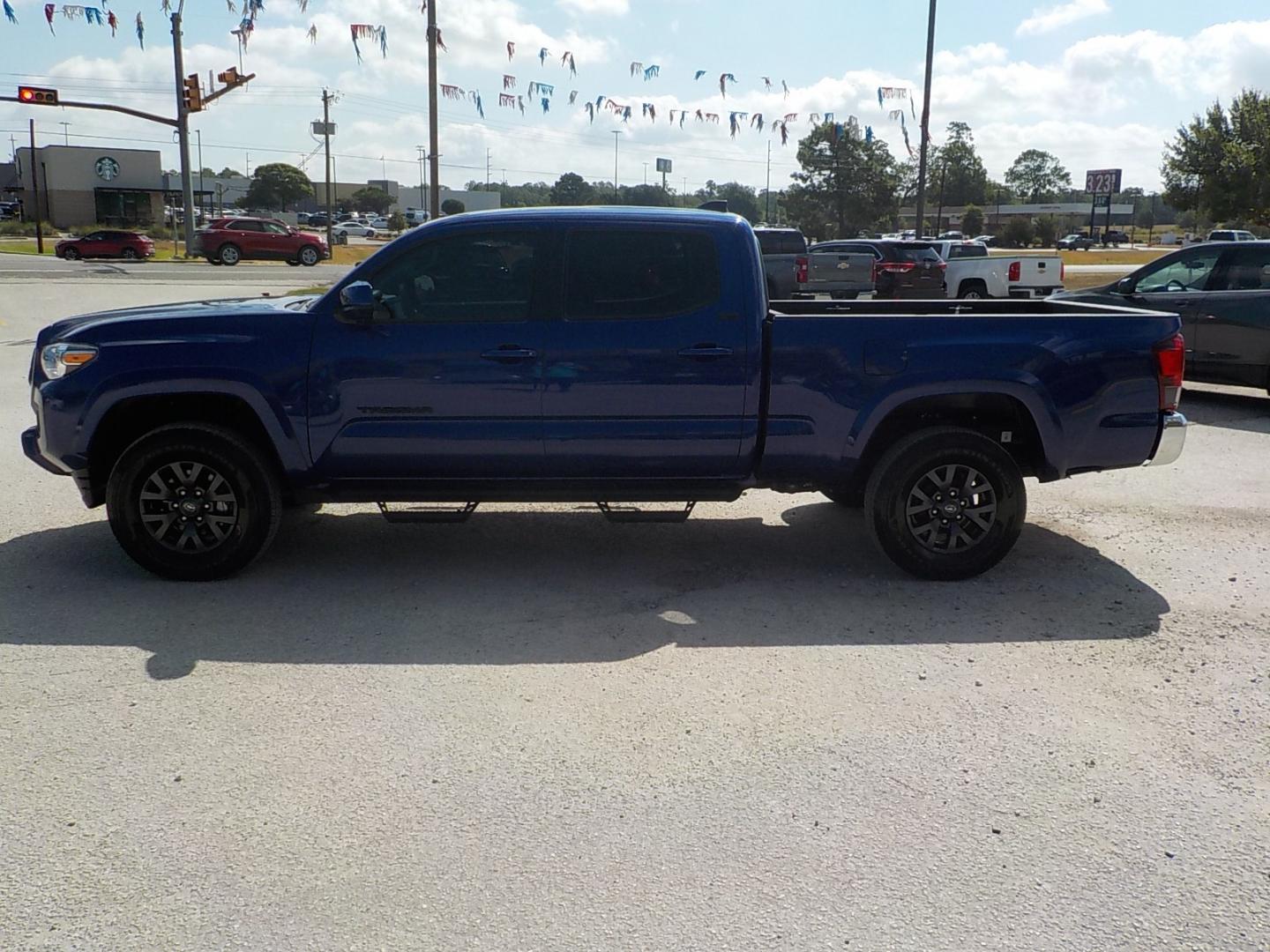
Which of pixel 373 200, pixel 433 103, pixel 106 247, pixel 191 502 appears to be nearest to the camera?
pixel 191 502

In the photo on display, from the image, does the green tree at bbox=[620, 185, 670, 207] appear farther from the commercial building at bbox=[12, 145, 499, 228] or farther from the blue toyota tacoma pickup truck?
the commercial building at bbox=[12, 145, 499, 228]

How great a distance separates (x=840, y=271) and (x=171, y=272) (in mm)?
22602

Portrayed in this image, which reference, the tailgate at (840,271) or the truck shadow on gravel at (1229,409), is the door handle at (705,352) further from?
the tailgate at (840,271)

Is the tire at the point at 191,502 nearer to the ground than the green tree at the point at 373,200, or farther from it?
nearer to the ground

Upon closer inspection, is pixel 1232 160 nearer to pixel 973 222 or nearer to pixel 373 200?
pixel 973 222

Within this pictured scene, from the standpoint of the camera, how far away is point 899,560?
6.24 metres

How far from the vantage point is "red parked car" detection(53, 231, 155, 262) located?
43688mm

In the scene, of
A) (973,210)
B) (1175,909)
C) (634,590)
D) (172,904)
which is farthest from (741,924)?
(973,210)

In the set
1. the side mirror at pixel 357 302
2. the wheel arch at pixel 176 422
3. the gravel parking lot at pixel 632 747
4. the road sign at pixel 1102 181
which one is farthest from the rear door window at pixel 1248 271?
the road sign at pixel 1102 181

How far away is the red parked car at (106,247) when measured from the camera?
143ft

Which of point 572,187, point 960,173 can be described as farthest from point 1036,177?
point 572,187

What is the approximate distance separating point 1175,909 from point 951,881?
0.62 meters

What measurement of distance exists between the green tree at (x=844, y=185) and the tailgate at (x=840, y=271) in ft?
208

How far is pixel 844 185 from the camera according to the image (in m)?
85.3
